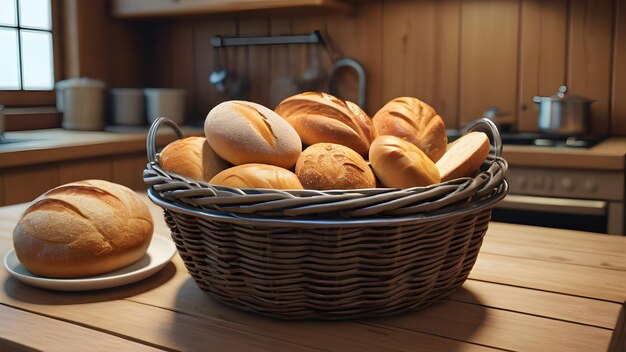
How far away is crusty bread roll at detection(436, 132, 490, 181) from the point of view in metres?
0.71

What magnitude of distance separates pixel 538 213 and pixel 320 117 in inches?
57.3

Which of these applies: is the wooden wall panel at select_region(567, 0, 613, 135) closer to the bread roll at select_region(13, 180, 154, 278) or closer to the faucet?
the faucet

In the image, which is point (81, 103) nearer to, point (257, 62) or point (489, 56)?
point (257, 62)

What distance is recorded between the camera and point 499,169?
0.70 m

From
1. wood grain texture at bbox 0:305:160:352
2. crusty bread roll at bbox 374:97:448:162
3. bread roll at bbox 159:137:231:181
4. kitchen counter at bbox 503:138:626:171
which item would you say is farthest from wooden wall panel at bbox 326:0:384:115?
wood grain texture at bbox 0:305:160:352

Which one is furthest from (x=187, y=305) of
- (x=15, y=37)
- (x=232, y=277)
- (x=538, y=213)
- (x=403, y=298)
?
(x=15, y=37)

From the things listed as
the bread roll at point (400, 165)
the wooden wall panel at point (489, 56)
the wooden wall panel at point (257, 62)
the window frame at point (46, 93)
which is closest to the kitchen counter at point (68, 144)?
the window frame at point (46, 93)

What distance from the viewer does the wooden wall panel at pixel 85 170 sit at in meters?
2.19

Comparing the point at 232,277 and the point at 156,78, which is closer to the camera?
the point at 232,277

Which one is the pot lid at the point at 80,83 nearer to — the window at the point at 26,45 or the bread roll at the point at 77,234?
the window at the point at 26,45

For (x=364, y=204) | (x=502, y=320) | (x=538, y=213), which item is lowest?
(x=538, y=213)

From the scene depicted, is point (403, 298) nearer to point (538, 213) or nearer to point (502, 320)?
point (502, 320)

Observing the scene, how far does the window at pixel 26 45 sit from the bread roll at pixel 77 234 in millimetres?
2259

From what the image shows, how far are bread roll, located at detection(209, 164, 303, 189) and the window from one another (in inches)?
96.7
